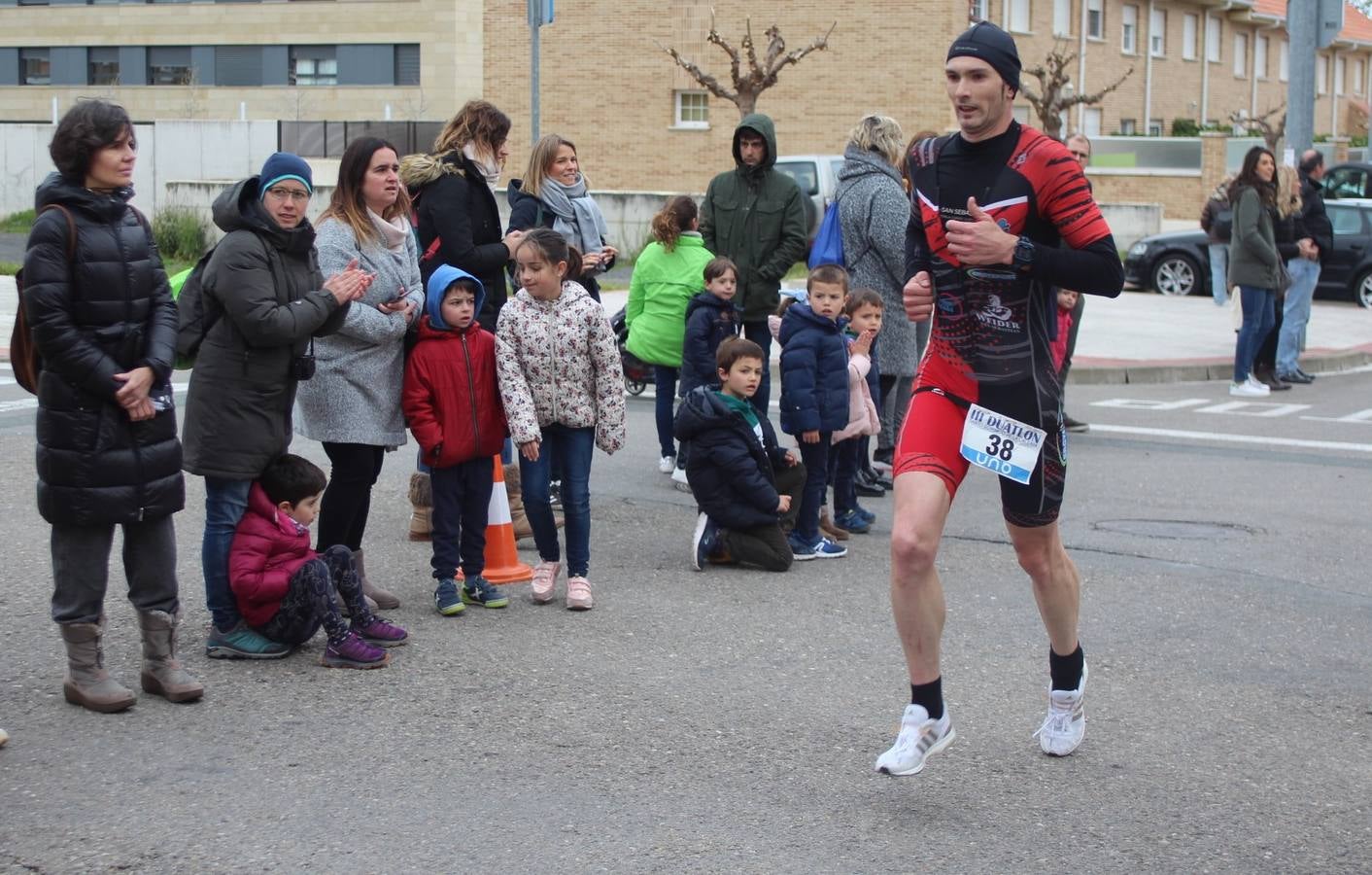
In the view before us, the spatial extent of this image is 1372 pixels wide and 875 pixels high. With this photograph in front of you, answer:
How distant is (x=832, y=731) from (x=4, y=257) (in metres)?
26.5

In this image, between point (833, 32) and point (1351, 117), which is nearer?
point (833, 32)

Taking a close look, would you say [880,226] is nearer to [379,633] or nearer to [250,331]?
[379,633]

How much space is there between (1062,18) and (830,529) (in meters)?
42.9

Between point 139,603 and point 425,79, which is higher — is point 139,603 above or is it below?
below

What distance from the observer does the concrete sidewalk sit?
53.0 feet

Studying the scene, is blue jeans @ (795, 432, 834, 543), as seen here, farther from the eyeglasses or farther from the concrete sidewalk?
the concrete sidewalk

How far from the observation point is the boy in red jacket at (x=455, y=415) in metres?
6.66

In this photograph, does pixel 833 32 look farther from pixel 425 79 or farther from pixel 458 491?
pixel 458 491

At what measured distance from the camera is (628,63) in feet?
158

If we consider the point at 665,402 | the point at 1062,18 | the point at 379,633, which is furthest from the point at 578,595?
the point at 1062,18

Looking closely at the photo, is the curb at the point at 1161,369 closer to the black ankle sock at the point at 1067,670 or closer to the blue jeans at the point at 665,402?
the blue jeans at the point at 665,402

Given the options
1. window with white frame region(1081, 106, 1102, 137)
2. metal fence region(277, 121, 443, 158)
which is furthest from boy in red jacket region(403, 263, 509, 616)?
window with white frame region(1081, 106, 1102, 137)

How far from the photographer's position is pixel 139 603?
18.3 ft

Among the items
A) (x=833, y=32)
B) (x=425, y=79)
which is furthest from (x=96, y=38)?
(x=833, y=32)
